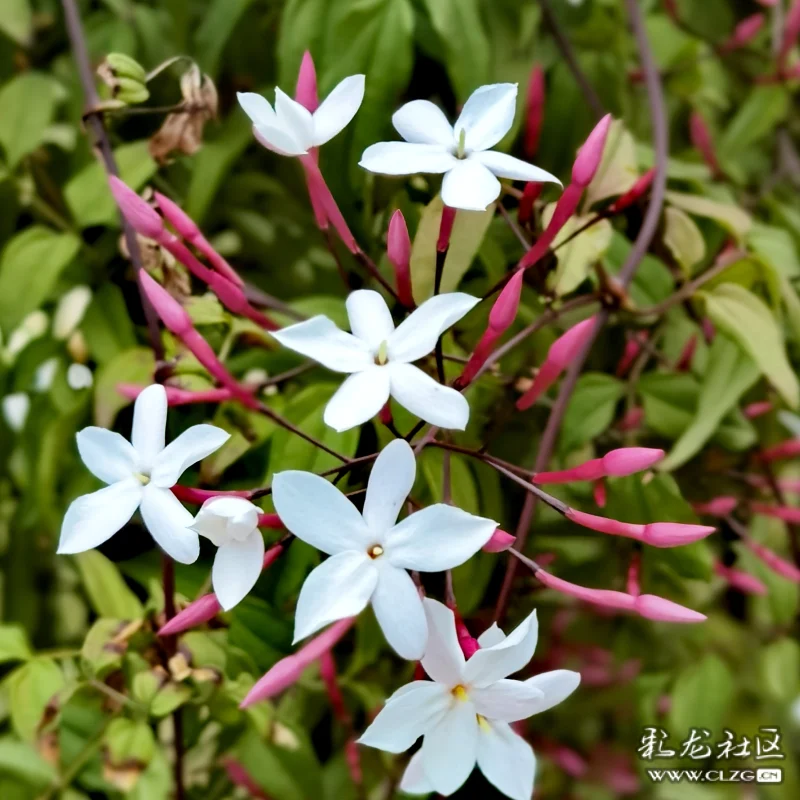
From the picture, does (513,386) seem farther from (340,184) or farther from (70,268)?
(70,268)

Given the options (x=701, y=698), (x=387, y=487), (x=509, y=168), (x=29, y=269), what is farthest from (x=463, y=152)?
(x=701, y=698)

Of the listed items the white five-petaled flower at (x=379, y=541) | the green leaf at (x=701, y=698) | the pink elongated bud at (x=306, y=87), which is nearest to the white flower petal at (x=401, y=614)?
the white five-petaled flower at (x=379, y=541)

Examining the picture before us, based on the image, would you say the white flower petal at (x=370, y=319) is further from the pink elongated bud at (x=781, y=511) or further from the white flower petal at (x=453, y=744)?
the pink elongated bud at (x=781, y=511)

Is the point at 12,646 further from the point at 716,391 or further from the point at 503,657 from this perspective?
the point at 716,391

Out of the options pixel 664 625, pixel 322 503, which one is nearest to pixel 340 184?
pixel 322 503

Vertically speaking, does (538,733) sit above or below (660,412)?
below

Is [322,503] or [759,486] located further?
[759,486]
